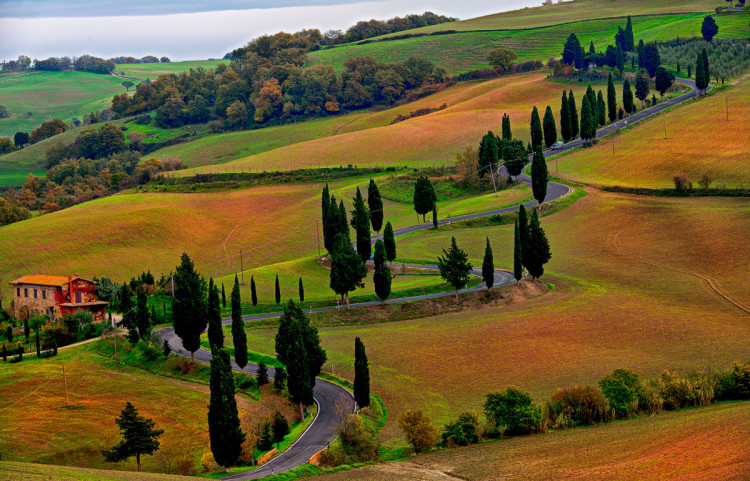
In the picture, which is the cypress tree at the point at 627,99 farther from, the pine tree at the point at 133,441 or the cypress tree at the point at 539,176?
the pine tree at the point at 133,441

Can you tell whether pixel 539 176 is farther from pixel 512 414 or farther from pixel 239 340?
pixel 512 414

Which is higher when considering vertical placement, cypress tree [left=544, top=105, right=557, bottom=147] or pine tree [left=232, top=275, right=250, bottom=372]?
cypress tree [left=544, top=105, right=557, bottom=147]

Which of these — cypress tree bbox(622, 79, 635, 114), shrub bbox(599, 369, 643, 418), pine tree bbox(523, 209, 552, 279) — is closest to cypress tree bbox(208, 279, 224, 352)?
shrub bbox(599, 369, 643, 418)

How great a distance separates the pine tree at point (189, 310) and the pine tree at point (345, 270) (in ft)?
46.6

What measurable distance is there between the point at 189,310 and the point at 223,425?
77.5 ft

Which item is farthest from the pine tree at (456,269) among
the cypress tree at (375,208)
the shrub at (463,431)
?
the shrub at (463,431)

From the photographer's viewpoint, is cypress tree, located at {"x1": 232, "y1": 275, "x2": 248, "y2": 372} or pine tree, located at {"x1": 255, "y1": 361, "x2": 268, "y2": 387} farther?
cypress tree, located at {"x1": 232, "y1": 275, "x2": 248, "y2": 372}

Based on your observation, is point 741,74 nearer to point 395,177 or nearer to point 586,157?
point 586,157

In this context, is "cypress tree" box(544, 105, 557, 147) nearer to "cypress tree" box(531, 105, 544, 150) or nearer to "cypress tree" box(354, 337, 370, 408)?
"cypress tree" box(531, 105, 544, 150)

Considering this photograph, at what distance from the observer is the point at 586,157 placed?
412ft

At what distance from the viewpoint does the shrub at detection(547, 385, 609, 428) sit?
154ft

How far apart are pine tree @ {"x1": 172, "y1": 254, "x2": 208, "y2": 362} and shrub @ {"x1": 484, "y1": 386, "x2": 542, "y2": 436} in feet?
94.5

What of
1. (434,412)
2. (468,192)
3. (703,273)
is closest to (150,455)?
(434,412)

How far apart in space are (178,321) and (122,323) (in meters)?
14.0
